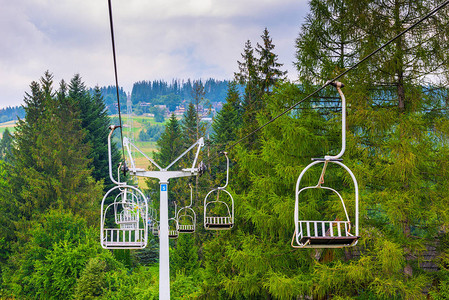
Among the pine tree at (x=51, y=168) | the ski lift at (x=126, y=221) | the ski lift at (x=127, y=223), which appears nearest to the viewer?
the ski lift at (x=126, y=221)

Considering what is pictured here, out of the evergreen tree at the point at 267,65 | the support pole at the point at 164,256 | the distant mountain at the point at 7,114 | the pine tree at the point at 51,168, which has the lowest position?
the support pole at the point at 164,256

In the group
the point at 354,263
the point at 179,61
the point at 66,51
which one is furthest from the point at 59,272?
the point at 179,61

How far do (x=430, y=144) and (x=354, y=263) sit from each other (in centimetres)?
330

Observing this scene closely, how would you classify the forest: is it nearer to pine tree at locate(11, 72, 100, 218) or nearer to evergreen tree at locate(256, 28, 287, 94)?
evergreen tree at locate(256, 28, 287, 94)

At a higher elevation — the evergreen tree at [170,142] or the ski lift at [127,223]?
the evergreen tree at [170,142]

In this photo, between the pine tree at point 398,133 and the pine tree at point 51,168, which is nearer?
the pine tree at point 398,133

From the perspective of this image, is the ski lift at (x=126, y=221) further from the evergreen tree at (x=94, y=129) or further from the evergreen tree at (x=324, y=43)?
the evergreen tree at (x=94, y=129)

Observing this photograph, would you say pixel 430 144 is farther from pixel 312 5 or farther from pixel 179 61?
pixel 179 61

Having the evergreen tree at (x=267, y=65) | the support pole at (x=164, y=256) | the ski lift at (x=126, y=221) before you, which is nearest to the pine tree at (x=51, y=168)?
the evergreen tree at (x=267, y=65)

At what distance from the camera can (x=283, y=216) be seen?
1141 cm

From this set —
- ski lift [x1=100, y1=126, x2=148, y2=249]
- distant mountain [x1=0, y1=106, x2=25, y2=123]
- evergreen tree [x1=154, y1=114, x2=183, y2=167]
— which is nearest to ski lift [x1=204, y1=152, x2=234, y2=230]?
ski lift [x1=100, y1=126, x2=148, y2=249]

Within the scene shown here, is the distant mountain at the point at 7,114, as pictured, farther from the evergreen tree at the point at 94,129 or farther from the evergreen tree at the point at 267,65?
the evergreen tree at the point at 267,65

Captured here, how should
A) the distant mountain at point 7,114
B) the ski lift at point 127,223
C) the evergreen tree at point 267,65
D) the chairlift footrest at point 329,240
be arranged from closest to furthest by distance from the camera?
the chairlift footrest at point 329,240
the ski lift at point 127,223
the evergreen tree at point 267,65
the distant mountain at point 7,114

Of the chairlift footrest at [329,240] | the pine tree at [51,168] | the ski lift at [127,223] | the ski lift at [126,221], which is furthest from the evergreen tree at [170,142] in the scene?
the chairlift footrest at [329,240]
